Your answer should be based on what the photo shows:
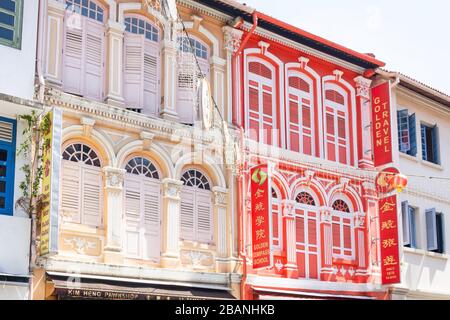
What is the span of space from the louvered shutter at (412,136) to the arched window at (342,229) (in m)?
2.80

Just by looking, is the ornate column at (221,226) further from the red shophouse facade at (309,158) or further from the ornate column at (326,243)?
the ornate column at (326,243)

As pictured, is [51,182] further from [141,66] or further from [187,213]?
[141,66]

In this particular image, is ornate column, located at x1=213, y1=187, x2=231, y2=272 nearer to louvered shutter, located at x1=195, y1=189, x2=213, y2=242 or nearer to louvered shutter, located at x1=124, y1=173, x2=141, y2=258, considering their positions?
louvered shutter, located at x1=195, y1=189, x2=213, y2=242

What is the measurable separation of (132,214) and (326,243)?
198 inches

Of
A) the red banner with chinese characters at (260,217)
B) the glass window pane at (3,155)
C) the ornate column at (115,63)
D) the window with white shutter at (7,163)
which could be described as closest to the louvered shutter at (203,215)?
the red banner with chinese characters at (260,217)

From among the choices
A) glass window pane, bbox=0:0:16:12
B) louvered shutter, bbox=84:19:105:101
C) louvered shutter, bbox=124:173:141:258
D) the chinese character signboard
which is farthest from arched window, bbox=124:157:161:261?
glass window pane, bbox=0:0:16:12

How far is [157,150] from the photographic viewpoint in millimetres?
16203

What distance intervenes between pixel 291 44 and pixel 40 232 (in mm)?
7963

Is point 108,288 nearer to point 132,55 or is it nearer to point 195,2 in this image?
point 132,55

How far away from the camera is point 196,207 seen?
1677cm

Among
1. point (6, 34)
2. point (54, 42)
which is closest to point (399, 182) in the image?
point (54, 42)

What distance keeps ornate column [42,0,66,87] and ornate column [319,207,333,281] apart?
677 cm

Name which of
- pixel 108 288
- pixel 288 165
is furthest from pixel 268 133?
pixel 108 288

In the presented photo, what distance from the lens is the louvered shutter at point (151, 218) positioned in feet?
51.9
